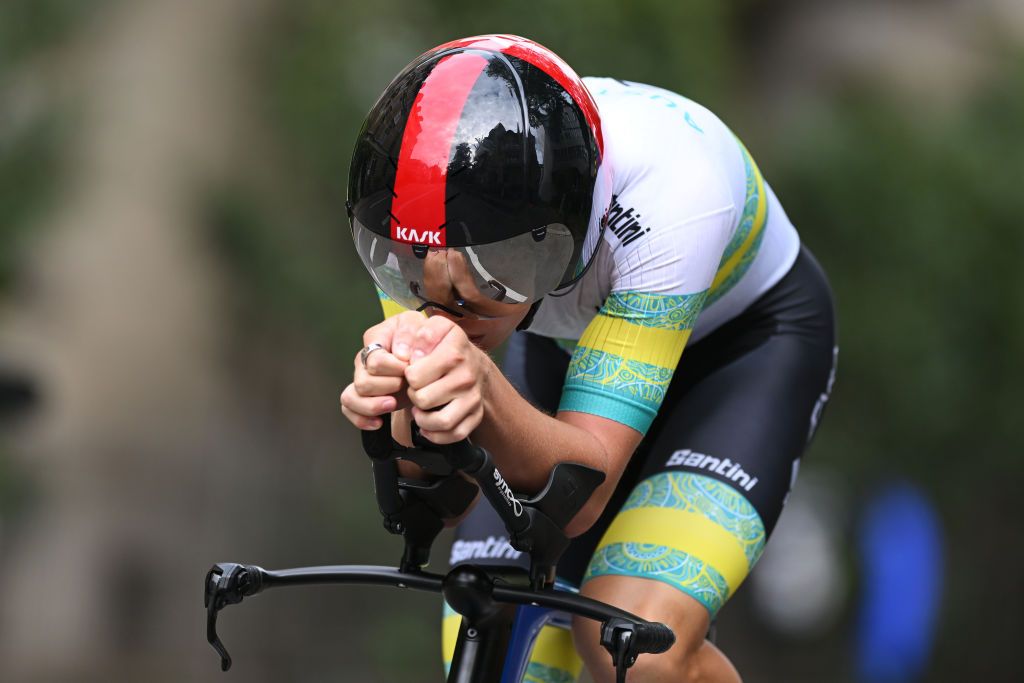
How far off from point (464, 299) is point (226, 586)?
774mm

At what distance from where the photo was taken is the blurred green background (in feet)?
39.0

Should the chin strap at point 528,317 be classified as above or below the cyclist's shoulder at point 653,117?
below

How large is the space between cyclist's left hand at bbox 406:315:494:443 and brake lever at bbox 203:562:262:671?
627 millimetres

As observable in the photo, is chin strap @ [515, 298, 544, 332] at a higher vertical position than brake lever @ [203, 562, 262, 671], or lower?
higher

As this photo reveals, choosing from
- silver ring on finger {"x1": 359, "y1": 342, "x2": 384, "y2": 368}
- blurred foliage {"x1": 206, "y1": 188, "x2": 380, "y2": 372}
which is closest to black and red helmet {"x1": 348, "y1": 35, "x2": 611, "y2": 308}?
silver ring on finger {"x1": 359, "y1": 342, "x2": 384, "y2": 368}

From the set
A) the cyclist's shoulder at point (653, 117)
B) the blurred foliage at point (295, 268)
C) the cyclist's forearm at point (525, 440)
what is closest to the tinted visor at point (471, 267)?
the cyclist's forearm at point (525, 440)

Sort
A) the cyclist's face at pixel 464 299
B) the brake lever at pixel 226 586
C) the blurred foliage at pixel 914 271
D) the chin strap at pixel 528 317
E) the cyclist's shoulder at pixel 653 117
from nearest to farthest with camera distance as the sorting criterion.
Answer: the cyclist's face at pixel 464 299
the brake lever at pixel 226 586
the chin strap at pixel 528 317
the cyclist's shoulder at pixel 653 117
the blurred foliage at pixel 914 271

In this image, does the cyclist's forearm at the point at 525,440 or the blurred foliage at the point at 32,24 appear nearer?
the cyclist's forearm at the point at 525,440

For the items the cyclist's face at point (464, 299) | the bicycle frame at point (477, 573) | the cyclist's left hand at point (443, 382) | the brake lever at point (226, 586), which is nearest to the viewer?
the cyclist's left hand at point (443, 382)

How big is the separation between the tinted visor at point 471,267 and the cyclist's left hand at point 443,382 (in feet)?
0.77

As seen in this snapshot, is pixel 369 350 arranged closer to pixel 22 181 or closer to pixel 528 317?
pixel 528 317

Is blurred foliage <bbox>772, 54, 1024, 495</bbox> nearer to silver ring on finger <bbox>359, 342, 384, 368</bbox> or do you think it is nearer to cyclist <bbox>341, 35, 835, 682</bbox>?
cyclist <bbox>341, 35, 835, 682</bbox>

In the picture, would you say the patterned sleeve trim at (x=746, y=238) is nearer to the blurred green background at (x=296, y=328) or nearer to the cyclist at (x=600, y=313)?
the cyclist at (x=600, y=313)

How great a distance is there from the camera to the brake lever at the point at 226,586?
291 centimetres
